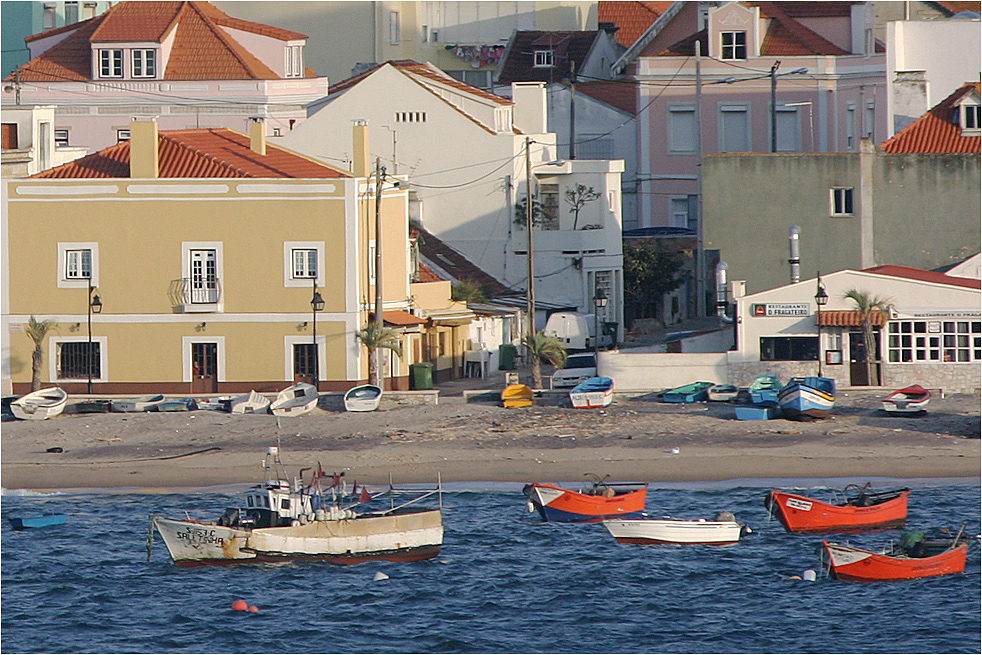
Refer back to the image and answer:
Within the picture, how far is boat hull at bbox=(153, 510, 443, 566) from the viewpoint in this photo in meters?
43.0

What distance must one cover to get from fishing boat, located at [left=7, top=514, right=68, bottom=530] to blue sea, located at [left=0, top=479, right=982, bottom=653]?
0.25 metres

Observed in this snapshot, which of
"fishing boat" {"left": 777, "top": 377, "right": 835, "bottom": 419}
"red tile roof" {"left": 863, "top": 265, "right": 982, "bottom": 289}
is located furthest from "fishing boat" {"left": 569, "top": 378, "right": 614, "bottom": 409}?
"red tile roof" {"left": 863, "top": 265, "right": 982, "bottom": 289}

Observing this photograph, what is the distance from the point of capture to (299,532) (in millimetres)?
43281

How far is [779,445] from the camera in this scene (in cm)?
5253

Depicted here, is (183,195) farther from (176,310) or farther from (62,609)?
(62,609)

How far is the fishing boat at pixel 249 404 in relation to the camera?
58.3m

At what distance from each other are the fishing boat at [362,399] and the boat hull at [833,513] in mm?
16277

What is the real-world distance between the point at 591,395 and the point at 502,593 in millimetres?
16401

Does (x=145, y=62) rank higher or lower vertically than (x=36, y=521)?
higher

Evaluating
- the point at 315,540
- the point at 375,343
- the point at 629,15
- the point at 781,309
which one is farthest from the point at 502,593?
the point at 629,15

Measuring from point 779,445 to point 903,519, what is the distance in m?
7.39

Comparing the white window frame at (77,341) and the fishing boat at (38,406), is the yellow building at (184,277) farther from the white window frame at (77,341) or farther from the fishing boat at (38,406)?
the fishing boat at (38,406)

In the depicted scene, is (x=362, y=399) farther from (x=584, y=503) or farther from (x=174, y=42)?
(x=174, y=42)

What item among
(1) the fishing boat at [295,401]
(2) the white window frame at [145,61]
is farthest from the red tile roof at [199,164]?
(2) the white window frame at [145,61]
